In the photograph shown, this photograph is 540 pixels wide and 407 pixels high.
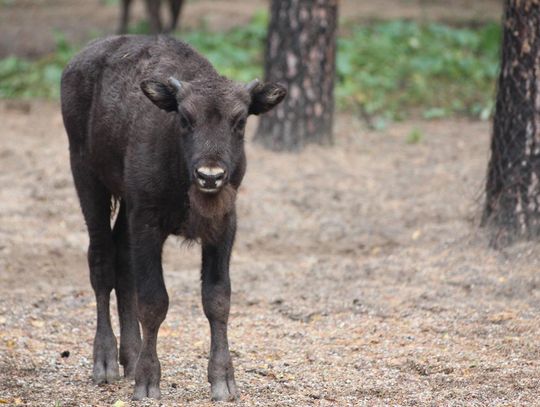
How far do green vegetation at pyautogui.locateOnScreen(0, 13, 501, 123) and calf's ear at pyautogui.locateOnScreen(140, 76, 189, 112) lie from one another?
858 centimetres

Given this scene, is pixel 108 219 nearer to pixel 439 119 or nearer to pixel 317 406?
pixel 317 406

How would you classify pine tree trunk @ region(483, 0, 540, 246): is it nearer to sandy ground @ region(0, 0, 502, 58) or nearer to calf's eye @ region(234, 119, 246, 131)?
calf's eye @ region(234, 119, 246, 131)

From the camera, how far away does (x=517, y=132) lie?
337 inches

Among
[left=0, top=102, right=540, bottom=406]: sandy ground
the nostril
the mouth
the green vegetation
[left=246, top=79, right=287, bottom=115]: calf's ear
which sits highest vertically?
[left=246, top=79, right=287, bottom=115]: calf's ear

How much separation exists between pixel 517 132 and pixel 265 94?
3407 millimetres

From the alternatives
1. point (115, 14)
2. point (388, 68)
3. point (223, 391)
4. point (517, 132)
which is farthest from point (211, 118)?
point (115, 14)

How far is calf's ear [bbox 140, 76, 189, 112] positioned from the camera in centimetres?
556

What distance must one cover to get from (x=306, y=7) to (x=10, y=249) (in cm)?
460

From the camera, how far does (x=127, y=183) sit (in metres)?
5.82

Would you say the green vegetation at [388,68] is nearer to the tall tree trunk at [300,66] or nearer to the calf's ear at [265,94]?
the tall tree trunk at [300,66]

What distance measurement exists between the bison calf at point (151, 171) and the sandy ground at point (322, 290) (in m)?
0.32

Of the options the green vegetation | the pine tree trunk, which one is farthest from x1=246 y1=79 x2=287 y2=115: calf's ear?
the green vegetation

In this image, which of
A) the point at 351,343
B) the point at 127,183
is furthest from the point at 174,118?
the point at 351,343

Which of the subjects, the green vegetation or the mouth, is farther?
the green vegetation
